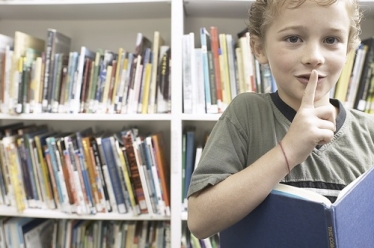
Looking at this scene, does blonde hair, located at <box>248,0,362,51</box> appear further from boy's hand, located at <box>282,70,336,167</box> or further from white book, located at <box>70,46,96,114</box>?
white book, located at <box>70,46,96,114</box>

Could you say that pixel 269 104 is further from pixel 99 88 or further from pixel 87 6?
pixel 87 6

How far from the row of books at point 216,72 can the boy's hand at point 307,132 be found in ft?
2.07

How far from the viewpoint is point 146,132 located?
141 cm

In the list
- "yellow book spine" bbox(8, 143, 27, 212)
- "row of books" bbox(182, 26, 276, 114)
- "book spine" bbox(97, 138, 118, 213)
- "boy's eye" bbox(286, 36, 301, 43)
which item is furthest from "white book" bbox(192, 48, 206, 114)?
"yellow book spine" bbox(8, 143, 27, 212)

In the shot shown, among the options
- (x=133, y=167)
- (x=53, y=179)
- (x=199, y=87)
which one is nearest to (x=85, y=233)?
(x=53, y=179)

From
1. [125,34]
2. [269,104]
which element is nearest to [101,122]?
[125,34]

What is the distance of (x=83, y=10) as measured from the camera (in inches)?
49.6

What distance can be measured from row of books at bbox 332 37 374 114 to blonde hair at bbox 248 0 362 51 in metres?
0.50

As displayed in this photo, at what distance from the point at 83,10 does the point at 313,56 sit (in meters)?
1.02

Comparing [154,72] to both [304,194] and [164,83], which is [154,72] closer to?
[164,83]

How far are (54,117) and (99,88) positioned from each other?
19 centimetres

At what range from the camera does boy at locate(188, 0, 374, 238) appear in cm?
48

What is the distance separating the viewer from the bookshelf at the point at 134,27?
1.11m

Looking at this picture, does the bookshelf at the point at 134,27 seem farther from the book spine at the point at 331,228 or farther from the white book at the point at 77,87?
the book spine at the point at 331,228
